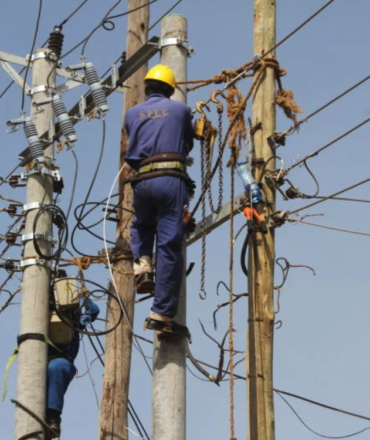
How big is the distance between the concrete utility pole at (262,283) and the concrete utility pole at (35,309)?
216cm

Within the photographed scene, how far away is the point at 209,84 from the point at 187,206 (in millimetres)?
1862

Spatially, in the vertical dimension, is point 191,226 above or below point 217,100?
below

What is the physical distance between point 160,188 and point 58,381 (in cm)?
287

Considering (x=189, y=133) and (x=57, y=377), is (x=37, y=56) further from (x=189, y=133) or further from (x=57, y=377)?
(x=189, y=133)

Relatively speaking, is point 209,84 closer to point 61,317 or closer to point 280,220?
point 280,220

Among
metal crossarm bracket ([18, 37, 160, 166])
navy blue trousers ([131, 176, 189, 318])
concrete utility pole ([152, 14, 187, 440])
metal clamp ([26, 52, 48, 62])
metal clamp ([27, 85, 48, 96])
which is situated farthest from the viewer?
metal clamp ([26, 52, 48, 62])

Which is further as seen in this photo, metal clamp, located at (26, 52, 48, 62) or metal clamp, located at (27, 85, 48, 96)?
metal clamp, located at (26, 52, 48, 62)

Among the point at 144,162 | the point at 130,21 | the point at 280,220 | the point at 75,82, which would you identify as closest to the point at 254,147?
the point at 280,220

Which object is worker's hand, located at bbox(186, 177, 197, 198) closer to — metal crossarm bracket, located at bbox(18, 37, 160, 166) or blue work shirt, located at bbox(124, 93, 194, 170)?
blue work shirt, located at bbox(124, 93, 194, 170)

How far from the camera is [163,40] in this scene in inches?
401

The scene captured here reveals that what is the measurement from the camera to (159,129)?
973 cm


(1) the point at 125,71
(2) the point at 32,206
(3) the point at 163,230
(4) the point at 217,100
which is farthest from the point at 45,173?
(3) the point at 163,230

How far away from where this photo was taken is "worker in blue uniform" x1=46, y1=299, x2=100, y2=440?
1158cm

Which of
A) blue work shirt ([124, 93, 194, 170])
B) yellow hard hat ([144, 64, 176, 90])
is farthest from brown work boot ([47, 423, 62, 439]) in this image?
yellow hard hat ([144, 64, 176, 90])
